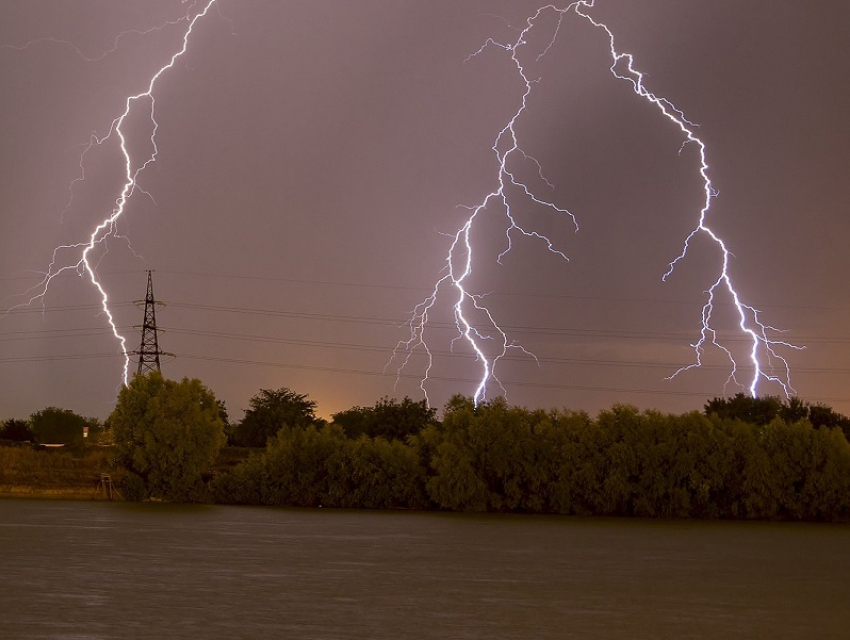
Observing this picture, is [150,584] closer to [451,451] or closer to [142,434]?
[451,451]

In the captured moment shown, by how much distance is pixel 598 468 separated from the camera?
43.4 meters

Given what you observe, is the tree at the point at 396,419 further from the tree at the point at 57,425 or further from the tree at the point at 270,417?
the tree at the point at 57,425

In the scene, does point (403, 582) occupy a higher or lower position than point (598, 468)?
lower

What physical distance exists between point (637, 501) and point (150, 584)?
28.6m

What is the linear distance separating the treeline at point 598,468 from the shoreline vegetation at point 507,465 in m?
0.05

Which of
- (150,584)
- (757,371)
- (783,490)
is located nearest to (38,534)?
(150,584)

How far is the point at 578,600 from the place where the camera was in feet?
56.4

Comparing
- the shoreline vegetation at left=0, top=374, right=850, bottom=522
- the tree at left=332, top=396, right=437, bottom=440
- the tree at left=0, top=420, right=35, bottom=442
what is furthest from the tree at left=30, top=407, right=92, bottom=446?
the shoreline vegetation at left=0, top=374, right=850, bottom=522

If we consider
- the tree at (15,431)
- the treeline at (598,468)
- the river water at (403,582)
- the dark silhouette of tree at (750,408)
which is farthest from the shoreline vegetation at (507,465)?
the tree at (15,431)

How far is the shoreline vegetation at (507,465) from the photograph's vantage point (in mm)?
42906

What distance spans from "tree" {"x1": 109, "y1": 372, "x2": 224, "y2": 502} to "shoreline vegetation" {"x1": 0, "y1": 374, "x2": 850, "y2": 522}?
54 mm

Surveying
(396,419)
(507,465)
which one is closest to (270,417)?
(396,419)

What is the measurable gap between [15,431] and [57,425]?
20.5 m

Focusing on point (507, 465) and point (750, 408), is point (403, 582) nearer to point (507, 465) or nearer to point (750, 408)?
point (507, 465)
